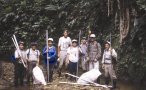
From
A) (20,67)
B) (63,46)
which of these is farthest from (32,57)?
(63,46)

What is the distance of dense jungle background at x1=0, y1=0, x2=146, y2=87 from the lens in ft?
53.5

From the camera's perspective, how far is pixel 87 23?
2031 cm

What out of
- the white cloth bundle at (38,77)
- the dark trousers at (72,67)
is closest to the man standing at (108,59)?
the dark trousers at (72,67)

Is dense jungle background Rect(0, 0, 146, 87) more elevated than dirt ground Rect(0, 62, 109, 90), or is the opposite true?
dense jungle background Rect(0, 0, 146, 87)

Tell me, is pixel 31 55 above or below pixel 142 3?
below

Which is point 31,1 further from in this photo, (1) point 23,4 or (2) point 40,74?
(2) point 40,74

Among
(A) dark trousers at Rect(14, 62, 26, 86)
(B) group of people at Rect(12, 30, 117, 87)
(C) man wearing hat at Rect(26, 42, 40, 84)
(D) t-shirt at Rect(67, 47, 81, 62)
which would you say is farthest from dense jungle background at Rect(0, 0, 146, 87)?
(A) dark trousers at Rect(14, 62, 26, 86)

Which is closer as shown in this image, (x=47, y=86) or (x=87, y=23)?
(x=47, y=86)

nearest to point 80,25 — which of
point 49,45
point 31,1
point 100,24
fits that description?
point 100,24

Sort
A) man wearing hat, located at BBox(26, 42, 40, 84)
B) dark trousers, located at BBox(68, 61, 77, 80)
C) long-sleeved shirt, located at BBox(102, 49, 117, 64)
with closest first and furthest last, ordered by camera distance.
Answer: long-sleeved shirt, located at BBox(102, 49, 117, 64) → man wearing hat, located at BBox(26, 42, 40, 84) → dark trousers, located at BBox(68, 61, 77, 80)

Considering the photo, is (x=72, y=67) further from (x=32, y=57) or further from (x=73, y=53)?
(x=32, y=57)

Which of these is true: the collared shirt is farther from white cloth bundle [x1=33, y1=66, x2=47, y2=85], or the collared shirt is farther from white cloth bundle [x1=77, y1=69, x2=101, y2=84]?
white cloth bundle [x1=33, y1=66, x2=47, y2=85]

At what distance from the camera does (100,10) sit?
19406 millimetres

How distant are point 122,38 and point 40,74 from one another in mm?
3928
